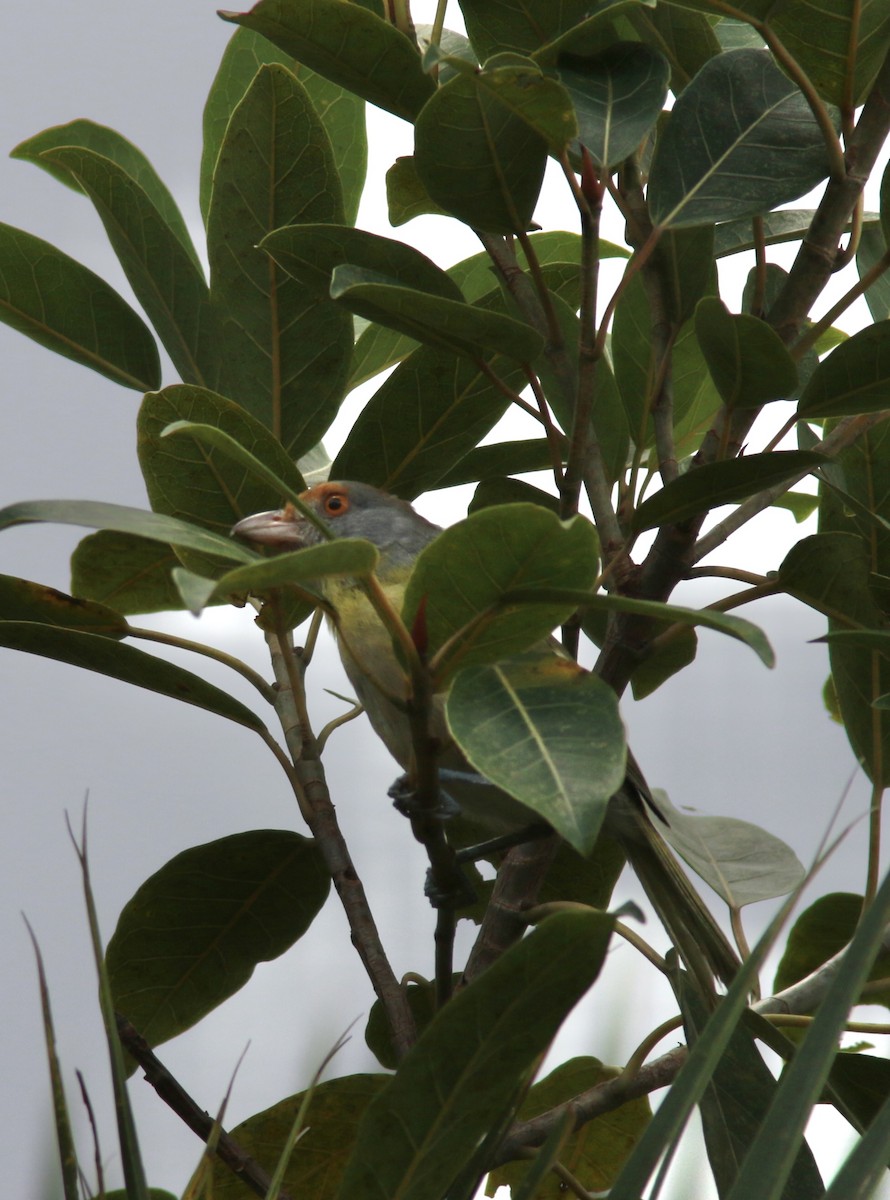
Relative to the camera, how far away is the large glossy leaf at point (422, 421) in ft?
4.89

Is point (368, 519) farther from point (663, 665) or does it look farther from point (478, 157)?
point (478, 157)

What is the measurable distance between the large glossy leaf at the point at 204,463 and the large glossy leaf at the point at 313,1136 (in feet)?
2.23

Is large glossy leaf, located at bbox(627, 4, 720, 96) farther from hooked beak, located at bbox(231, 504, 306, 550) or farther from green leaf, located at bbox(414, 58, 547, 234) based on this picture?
hooked beak, located at bbox(231, 504, 306, 550)

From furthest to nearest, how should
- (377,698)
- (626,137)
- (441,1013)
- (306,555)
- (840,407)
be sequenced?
(377,698) < (840,407) < (626,137) < (441,1013) < (306,555)

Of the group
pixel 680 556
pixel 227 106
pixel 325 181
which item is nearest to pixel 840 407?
pixel 680 556

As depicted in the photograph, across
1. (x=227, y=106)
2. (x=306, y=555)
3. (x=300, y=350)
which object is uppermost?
(x=227, y=106)

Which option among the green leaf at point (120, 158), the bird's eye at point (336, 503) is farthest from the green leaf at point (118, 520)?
the bird's eye at point (336, 503)

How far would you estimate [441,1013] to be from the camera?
950 mm

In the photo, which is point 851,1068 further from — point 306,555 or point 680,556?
point 306,555

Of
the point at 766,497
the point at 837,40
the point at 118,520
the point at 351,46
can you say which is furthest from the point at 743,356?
the point at 118,520

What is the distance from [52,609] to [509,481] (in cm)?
61

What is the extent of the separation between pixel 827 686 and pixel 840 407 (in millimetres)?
974

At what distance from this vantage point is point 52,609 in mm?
1371

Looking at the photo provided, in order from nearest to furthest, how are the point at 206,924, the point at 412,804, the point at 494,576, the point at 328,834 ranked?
the point at 494,576 < the point at 412,804 < the point at 328,834 < the point at 206,924
